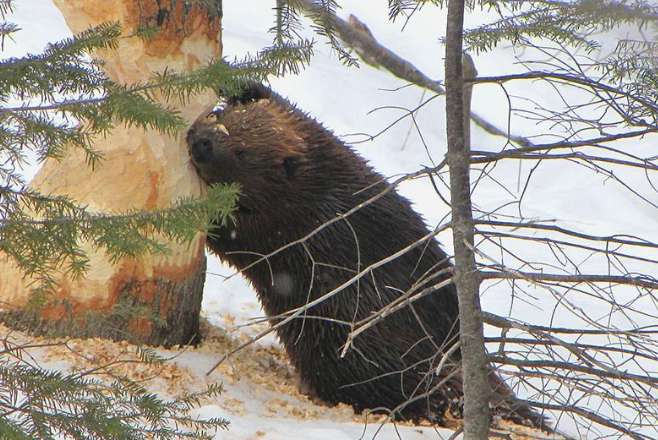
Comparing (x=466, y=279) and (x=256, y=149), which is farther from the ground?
(x=256, y=149)

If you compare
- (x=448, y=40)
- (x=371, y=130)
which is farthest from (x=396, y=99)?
(x=448, y=40)

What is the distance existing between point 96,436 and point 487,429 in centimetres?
128

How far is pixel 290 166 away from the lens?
19.0 ft

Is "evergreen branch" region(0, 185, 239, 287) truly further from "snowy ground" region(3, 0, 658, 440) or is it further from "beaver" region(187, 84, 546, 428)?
"snowy ground" region(3, 0, 658, 440)

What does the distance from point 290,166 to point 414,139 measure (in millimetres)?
5585

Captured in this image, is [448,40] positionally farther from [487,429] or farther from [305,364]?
[305,364]

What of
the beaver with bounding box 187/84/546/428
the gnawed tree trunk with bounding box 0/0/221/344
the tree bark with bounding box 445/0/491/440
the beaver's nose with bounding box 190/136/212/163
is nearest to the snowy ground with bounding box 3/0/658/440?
the beaver with bounding box 187/84/546/428

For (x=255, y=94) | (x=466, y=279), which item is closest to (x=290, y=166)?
(x=255, y=94)

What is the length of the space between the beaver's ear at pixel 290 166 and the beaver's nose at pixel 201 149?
0.60m

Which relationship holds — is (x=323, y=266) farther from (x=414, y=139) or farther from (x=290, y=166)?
(x=414, y=139)

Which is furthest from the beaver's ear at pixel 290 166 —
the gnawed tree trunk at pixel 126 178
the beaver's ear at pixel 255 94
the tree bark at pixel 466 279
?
the tree bark at pixel 466 279

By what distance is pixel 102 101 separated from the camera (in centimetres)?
312

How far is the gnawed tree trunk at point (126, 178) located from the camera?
4809mm

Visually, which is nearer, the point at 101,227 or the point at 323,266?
the point at 101,227
